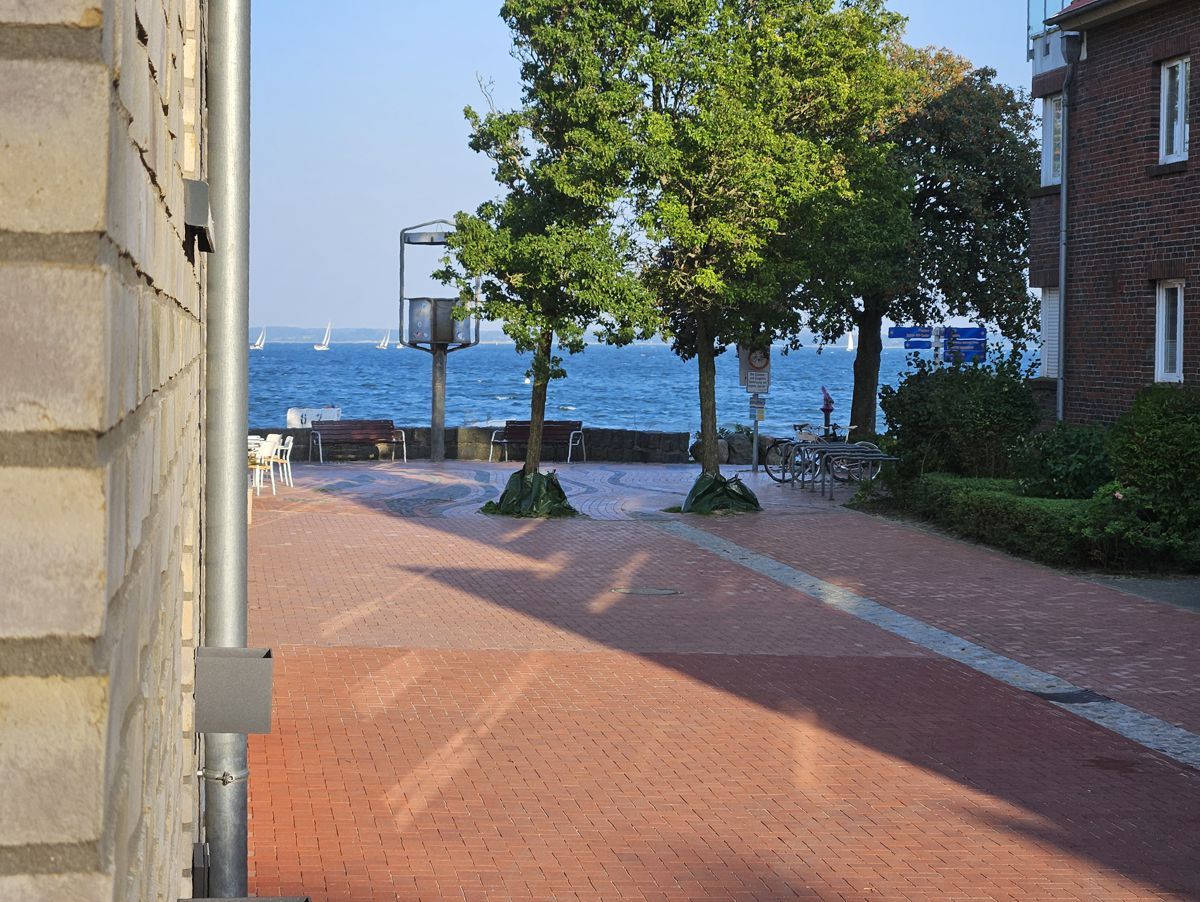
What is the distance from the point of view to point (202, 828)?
507 centimetres

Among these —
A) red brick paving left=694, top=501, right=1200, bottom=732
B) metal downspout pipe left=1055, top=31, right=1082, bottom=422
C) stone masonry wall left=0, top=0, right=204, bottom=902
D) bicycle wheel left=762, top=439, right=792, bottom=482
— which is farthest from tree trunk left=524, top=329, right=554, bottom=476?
stone masonry wall left=0, top=0, right=204, bottom=902

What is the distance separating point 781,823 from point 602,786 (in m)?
1.14

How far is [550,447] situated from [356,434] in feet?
15.1

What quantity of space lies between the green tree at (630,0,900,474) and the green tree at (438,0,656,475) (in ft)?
1.88

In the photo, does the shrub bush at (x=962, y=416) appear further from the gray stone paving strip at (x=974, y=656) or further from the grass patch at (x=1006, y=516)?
the gray stone paving strip at (x=974, y=656)

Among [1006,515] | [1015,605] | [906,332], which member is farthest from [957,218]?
[1015,605]

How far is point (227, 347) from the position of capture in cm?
439

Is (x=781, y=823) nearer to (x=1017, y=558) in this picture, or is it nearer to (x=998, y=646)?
(x=998, y=646)

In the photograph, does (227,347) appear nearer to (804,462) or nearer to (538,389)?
(538,389)

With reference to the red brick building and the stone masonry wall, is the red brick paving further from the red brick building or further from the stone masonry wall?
the stone masonry wall

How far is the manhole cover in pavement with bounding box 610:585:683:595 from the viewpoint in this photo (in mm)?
16312

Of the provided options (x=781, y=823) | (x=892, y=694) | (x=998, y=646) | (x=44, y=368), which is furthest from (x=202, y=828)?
(x=998, y=646)

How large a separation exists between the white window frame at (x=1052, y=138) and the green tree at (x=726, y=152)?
331 cm

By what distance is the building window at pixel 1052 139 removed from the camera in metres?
24.1
